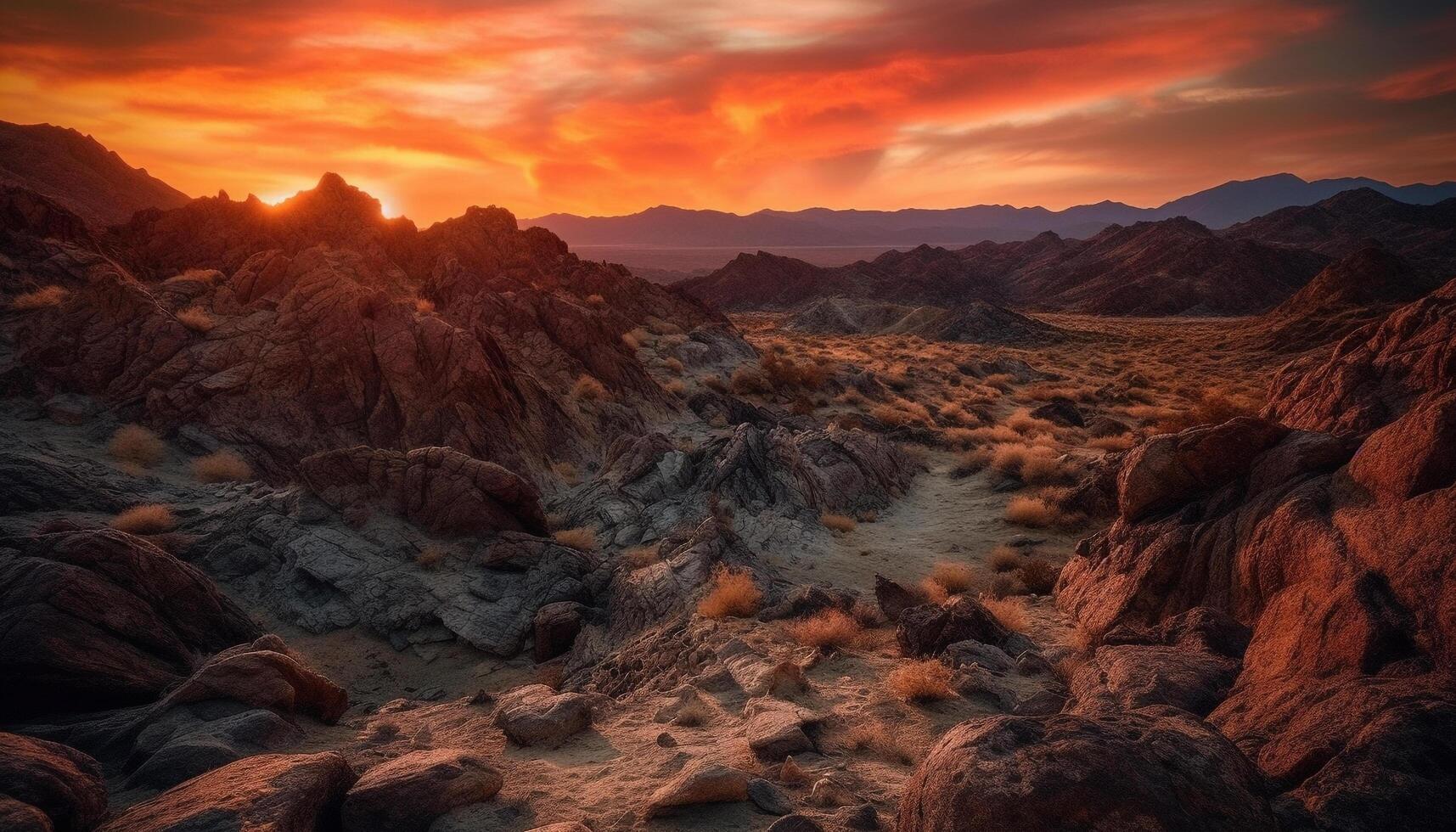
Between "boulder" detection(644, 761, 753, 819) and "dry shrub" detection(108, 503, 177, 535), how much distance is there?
1302 centimetres

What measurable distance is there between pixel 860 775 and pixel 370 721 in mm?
6950

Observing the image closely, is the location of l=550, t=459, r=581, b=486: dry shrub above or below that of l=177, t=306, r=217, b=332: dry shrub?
below

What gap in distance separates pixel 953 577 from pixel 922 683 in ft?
19.7

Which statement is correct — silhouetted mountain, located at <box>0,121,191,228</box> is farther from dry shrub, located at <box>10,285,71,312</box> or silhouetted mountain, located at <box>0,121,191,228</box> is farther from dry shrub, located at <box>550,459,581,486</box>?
dry shrub, located at <box>550,459,581,486</box>

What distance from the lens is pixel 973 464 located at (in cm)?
2294

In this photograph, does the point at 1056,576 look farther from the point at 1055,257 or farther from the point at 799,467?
the point at 1055,257

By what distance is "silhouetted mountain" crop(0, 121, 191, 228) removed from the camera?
250 ft

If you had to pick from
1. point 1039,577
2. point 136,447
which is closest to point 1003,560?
point 1039,577

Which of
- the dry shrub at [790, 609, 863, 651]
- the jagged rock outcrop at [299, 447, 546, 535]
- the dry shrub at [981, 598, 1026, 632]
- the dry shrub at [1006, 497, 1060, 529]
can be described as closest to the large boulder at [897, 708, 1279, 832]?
the dry shrub at [790, 609, 863, 651]

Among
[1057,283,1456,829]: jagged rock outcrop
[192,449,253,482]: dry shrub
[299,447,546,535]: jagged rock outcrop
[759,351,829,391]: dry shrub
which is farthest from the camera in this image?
[759,351,829,391]: dry shrub

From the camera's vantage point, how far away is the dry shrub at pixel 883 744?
23.6 ft

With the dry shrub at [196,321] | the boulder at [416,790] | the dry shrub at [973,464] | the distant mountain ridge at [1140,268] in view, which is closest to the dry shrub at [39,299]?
the dry shrub at [196,321]

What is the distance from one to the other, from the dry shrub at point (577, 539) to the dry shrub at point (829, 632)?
277 inches

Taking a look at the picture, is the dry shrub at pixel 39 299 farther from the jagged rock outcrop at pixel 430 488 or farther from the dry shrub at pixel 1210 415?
the dry shrub at pixel 1210 415
